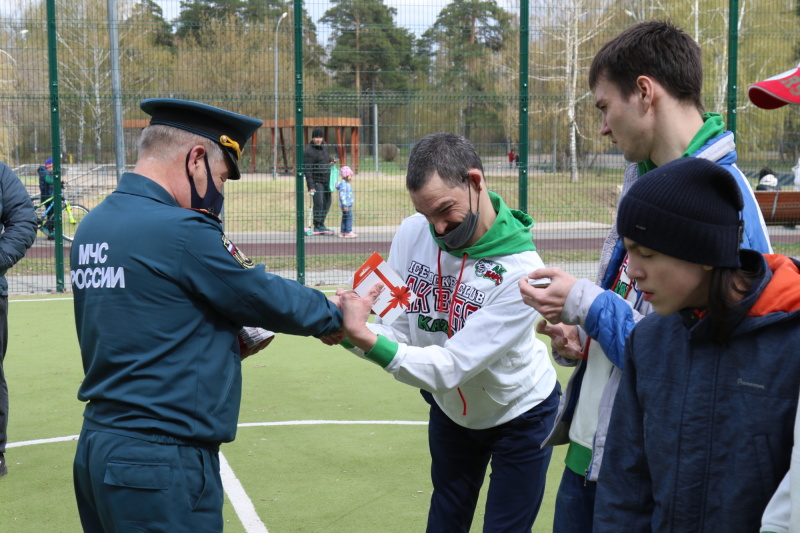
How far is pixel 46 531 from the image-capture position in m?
5.00

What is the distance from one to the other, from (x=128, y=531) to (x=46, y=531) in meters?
2.56

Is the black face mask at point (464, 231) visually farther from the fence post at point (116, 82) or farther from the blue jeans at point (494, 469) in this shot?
the fence post at point (116, 82)

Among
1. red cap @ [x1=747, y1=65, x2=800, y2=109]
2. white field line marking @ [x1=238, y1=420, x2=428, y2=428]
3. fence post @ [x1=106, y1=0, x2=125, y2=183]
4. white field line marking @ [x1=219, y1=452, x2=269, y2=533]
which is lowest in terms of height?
white field line marking @ [x1=219, y1=452, x2=269, y2=533]

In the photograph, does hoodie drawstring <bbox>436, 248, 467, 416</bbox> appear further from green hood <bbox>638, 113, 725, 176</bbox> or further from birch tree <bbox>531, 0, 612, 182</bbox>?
birch tree <bbox>531, 0, 612, 182</bbox>

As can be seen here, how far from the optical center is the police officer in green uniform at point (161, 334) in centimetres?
279

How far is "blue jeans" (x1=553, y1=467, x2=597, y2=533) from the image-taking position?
313 centimetres

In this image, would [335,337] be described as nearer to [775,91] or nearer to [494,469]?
[494,469]

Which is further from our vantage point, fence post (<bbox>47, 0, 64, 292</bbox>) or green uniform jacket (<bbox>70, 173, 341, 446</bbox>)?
fence post (<bbox>47, 0, 64, 292</bbox>)

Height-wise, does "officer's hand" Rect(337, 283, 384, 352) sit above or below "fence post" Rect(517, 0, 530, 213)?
below

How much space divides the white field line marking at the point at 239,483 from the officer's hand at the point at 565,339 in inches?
103

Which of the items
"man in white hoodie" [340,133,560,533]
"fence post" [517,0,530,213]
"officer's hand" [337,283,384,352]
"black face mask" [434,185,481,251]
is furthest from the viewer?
"fence post" [517,0,530,213]

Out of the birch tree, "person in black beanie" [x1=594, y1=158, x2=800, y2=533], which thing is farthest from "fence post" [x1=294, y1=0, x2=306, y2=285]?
"person in black beanie" [x1=594, y1=158, x2=800, y2=533]

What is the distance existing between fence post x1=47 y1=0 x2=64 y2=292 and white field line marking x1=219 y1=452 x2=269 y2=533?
789 centimetres

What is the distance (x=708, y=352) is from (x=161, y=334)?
1621 millimetres
